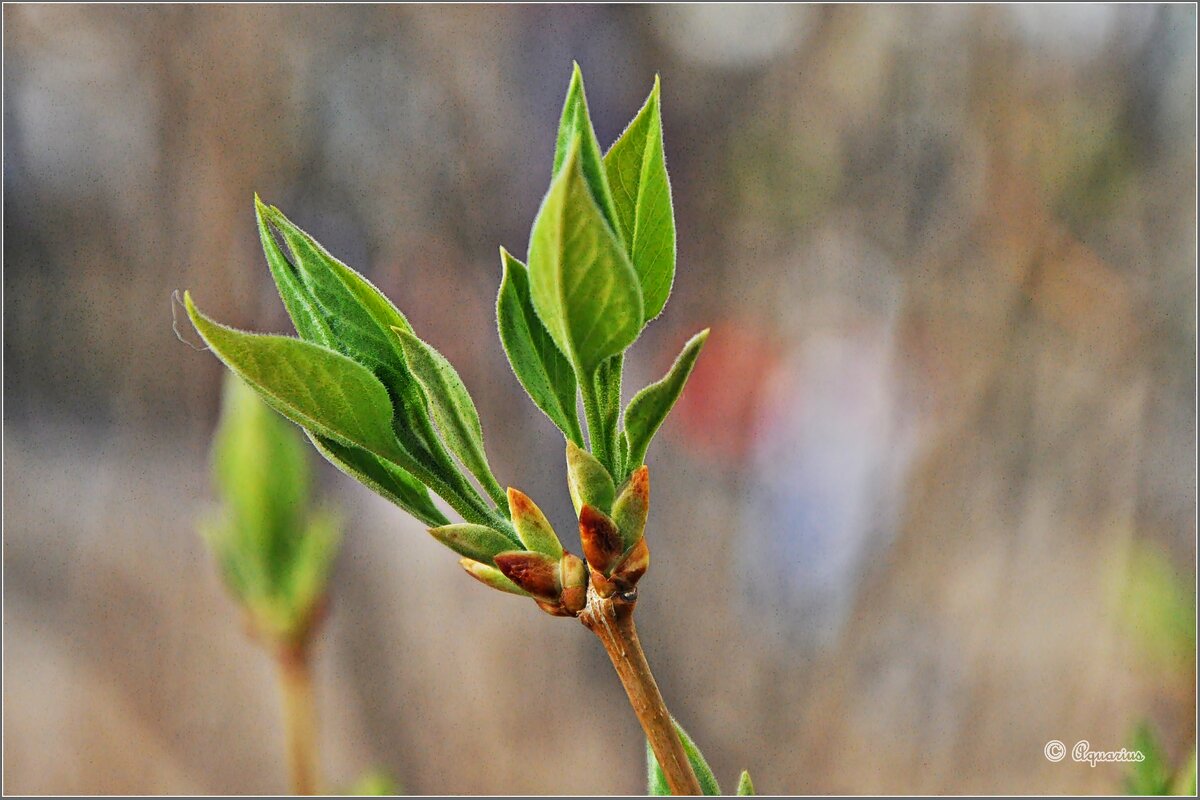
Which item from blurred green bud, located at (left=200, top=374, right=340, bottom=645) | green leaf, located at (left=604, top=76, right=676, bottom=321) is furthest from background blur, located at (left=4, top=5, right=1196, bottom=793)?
green leaf, located at (left=604, top=76, right=676, bottom=321)

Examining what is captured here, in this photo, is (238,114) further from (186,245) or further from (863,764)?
(863,764)

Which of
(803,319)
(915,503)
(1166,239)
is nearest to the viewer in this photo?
(1166,239)

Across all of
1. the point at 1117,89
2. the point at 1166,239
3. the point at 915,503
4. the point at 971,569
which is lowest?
the point at 971,569

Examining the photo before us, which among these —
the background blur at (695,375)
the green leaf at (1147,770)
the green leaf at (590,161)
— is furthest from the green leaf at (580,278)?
the background blur at (695,375)

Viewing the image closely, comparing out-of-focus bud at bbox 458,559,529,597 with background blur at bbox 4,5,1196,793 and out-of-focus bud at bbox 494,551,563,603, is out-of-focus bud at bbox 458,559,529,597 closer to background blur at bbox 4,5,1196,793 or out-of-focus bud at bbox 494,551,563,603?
out-of-focus bud at bbox 494,551,563,603

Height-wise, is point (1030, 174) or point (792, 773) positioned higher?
point (1030, 174)

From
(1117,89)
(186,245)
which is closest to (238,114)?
(186,245)

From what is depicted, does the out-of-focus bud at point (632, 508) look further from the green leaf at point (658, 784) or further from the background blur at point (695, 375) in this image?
the background blur at point (695, 375)

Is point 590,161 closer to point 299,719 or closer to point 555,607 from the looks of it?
point 555,607
